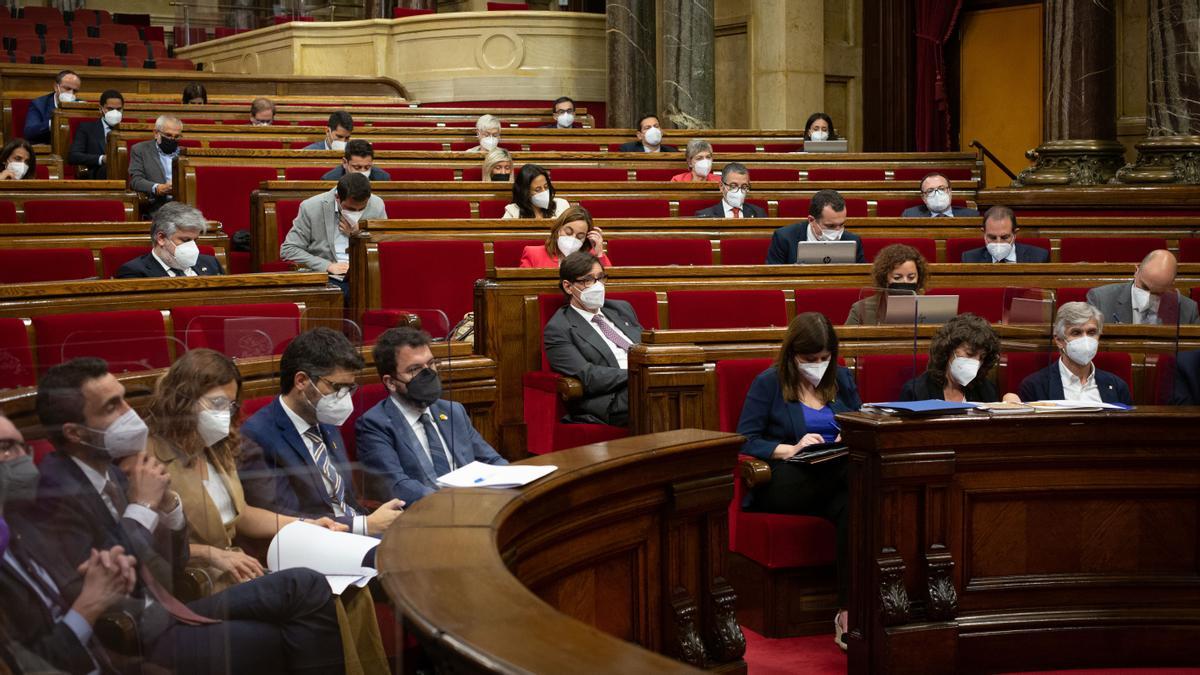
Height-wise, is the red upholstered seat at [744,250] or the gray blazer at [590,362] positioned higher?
the red upholstered seat at [744,250]

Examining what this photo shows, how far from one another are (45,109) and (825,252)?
6452 millimetres

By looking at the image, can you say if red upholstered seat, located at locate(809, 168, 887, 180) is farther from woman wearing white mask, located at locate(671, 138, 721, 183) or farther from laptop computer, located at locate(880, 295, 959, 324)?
laptop computer, located at locate(880, 295, 959, 324)

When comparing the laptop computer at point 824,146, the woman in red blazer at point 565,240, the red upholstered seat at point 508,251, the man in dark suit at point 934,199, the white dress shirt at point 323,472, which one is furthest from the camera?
the laptop computer at point 824,146

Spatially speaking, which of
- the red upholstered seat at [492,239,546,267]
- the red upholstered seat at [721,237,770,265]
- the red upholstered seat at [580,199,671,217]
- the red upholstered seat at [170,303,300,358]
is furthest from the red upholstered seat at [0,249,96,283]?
the red upholstered seat at [721,237,770,265]

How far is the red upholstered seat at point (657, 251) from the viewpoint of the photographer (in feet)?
20.3

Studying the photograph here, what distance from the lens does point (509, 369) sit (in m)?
5.11

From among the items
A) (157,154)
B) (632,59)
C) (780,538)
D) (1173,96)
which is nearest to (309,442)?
(780,538)

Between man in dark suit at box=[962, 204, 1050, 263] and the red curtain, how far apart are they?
549cm

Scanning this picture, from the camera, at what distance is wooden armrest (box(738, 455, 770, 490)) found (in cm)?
390

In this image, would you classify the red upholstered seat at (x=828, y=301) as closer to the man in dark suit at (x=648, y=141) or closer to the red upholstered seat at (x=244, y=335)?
the red upholstered seat at (x=244, y=335)

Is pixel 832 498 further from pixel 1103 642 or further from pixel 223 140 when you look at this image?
pixel 223 140

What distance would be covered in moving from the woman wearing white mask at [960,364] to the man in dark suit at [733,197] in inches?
117

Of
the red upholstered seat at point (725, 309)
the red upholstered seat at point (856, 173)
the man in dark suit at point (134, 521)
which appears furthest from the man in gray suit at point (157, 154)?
the man in dark suit at point (134, 521)

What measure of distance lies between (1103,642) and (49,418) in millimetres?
2984
